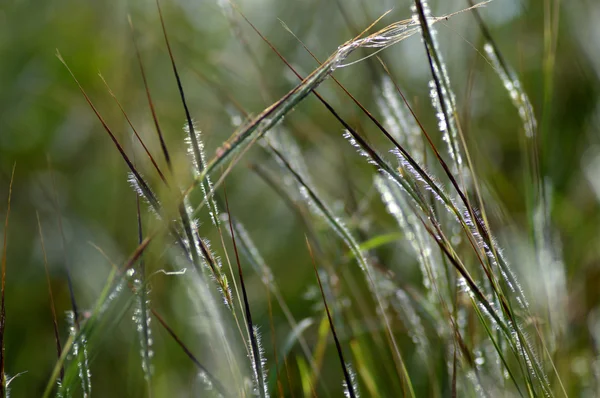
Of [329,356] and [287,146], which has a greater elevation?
[287,146]

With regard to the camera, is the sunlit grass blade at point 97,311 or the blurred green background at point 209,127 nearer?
the sunlit grass blade at point 97,311

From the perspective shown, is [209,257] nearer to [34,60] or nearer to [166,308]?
[166,308]

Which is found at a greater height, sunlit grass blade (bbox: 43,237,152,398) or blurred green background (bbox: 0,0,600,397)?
blurred green background (bbox: 0,0,600,397)

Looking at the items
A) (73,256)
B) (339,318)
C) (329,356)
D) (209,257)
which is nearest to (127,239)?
(73,256)

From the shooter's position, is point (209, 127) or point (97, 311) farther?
point (209, 127)

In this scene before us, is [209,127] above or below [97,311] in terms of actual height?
above

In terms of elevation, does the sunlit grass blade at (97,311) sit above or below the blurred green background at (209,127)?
below

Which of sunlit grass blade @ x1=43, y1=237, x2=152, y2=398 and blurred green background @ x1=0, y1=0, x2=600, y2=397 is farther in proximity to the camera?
blurred green background @ x1=0, y1=0, x2=600, y2=397

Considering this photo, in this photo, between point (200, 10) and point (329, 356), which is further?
point (200, 10)
